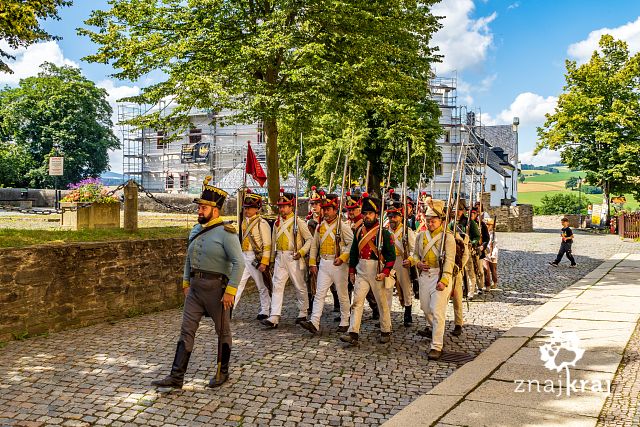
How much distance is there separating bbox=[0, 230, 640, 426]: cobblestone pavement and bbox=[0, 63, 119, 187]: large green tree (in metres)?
44.1

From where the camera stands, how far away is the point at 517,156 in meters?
87.1

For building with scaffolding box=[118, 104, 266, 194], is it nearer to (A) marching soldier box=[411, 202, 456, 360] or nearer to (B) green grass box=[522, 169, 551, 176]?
(A) marching soldier box=[411, 202, 456, 360]

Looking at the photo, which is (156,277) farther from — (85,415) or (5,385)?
(85,415)

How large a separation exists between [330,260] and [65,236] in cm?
465

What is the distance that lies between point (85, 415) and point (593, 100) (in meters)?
42.1

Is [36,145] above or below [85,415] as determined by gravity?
above

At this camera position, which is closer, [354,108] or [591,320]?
[591,320]

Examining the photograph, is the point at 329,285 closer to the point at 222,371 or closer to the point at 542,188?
the point at 222,371

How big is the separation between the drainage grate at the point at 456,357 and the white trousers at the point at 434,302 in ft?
0.46

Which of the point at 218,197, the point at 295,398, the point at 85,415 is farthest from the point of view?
the point at 218,197

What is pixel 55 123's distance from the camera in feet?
164

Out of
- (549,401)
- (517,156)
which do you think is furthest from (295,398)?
(517,156)

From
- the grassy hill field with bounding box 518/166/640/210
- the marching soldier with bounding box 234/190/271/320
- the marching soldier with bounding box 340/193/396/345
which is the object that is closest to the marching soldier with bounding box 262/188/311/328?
the marching soldier with bounding box 234/190/271/320

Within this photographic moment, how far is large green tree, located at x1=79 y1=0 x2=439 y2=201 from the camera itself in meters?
15.0
